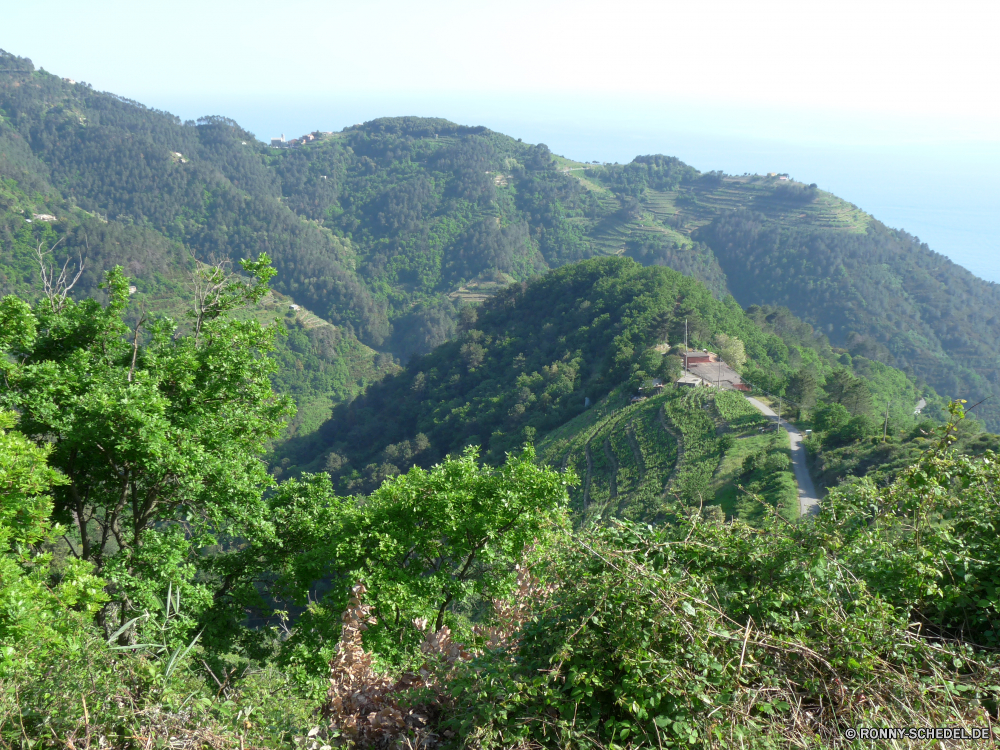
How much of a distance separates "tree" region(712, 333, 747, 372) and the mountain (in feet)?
134

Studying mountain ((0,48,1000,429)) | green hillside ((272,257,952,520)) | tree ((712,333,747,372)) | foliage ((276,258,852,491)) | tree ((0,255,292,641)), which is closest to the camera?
tree ((0,255,292,641))

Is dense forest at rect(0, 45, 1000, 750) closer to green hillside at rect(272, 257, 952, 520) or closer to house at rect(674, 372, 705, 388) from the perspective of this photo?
green hillside at rect(272, 257, 952, 520)

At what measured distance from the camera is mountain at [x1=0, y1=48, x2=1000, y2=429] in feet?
299

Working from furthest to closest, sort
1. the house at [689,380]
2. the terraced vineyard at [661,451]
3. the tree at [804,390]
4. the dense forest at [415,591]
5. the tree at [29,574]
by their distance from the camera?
the house at [689,380]
the tree at [804,390]
the terraced vineyard at [661,451]
the tree at [29,574]
the dense forest at [415,591]

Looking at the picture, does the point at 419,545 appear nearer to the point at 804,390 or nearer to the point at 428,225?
the point at 804,390

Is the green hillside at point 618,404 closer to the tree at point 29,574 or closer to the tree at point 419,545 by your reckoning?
the tree at point 419,545

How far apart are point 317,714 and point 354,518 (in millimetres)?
3846

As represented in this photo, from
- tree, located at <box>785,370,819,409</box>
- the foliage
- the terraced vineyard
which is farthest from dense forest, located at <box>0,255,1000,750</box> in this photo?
the foliage

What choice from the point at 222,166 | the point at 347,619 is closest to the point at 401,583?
the point at 347,619

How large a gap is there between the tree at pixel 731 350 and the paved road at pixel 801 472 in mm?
8511

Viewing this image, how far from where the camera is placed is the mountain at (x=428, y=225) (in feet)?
299

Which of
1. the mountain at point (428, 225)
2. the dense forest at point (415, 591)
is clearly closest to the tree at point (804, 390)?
the dense forest at point (415, 591)

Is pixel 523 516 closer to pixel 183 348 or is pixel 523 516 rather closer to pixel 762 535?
pixel 762 535

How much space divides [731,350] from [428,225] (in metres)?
107
